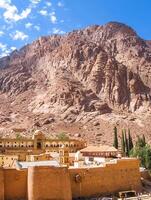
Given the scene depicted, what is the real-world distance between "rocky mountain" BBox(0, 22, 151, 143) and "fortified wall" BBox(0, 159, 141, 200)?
50.9 metres

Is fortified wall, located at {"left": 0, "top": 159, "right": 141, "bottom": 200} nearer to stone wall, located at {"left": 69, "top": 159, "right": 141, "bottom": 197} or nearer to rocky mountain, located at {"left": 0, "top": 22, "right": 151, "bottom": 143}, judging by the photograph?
stone wall, located at {"left": 69, "top": 159, "right": 141, "bottom": 197}

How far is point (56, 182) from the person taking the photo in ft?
123

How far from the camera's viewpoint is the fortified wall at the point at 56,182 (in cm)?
3634

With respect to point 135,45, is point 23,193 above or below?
below

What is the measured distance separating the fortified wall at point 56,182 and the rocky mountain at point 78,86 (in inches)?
2004

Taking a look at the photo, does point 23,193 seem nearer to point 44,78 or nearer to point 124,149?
point 124,149

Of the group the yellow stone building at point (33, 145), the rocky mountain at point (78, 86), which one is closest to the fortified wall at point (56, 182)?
the yellow stone building at point (33, 145)

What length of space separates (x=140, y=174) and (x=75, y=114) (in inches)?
2400

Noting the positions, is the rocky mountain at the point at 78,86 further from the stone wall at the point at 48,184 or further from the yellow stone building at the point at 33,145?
the stone wall at the point at 48,184

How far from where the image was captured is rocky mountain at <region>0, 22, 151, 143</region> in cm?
10406

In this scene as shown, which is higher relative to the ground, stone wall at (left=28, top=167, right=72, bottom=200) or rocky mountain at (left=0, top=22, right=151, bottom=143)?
rocky mountain at (left=0, top=22, right=151, bottom=143)

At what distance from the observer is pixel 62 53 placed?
453 ft

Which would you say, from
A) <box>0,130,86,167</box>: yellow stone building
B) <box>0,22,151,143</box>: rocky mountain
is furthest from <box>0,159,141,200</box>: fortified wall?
<box>0,22,151,143</box>: rocky mountain

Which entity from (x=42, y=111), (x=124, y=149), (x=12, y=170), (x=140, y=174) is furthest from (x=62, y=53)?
(x=12, y=170)
